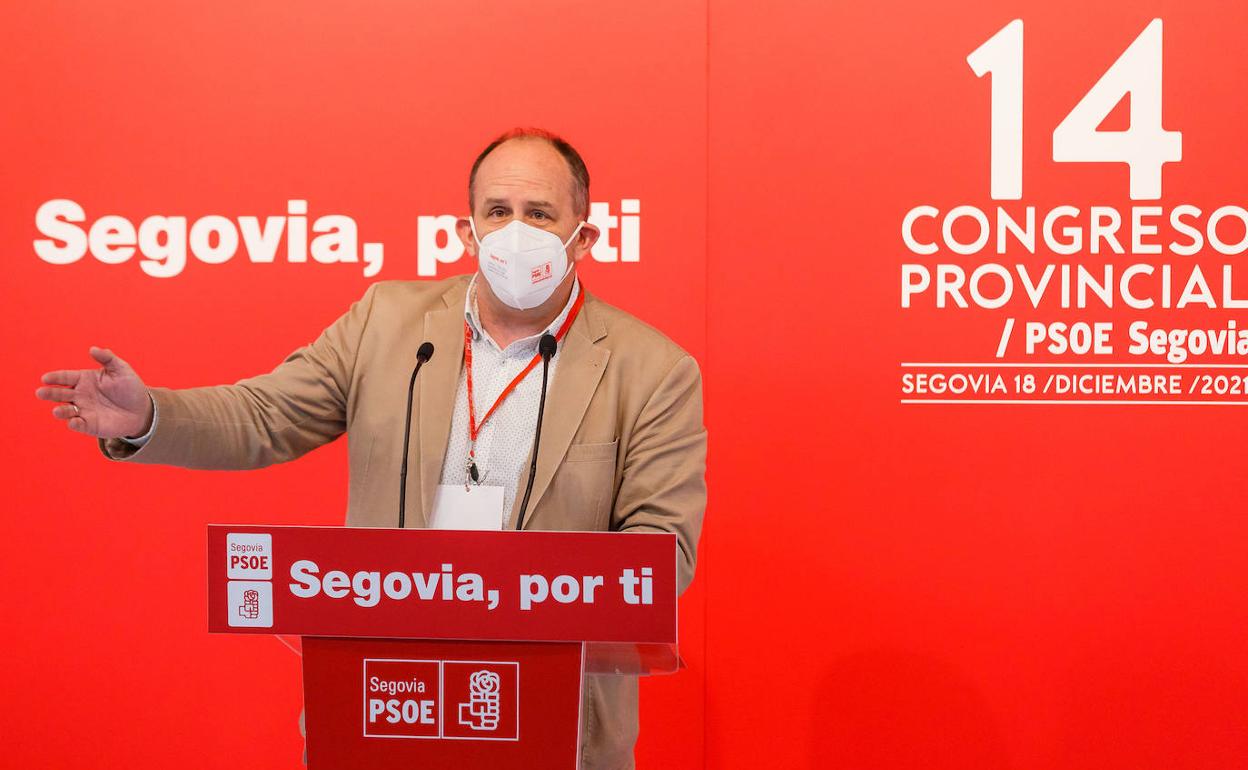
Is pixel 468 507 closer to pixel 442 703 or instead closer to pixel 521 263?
pixel 521 263

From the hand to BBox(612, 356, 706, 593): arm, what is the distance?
0.84 meters

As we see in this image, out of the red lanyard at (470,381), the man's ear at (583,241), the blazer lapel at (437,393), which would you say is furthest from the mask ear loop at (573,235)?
the blazer lapel at (437,393)

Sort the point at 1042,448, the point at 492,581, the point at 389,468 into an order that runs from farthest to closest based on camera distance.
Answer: the point at 1042,448, the point at 389,468, the point at 492,581

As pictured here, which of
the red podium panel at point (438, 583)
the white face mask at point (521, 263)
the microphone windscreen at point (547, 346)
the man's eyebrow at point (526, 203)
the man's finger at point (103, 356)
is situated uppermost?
the man's eyebrow at point (526, 203)

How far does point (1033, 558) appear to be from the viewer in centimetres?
313

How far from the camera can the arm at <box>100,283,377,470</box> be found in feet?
6.18

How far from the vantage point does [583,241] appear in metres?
2.23

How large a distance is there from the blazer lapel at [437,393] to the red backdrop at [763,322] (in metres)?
0.96

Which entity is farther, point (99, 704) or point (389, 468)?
point (99, 704)

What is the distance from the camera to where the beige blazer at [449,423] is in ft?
6.56

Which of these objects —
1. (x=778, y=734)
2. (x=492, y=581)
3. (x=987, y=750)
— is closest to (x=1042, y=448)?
(x=987, y=750)

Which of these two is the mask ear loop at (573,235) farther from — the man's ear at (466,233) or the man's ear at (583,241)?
the man's ear at (466,233)

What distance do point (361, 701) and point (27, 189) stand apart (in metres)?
2.35

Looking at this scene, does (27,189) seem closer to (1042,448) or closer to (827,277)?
(827,277)
